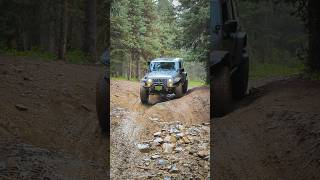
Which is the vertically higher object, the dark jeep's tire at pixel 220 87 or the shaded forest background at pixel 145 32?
the shaded forest background at pixel 145 32

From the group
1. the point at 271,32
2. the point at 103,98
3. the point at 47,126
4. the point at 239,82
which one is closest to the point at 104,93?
the point at 103,98

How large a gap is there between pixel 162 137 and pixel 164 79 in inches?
39.0

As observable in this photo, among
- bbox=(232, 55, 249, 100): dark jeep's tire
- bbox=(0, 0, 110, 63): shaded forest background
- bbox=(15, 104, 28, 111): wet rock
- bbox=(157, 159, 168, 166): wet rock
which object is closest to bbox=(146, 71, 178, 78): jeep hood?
bbox=(157, 159, 168, 166): wet rock

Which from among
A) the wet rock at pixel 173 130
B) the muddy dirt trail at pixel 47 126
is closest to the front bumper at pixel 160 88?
the wet rock at pixel 173 130

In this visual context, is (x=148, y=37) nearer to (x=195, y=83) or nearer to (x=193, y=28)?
(x=193, y=28)

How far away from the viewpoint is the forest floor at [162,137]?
23.3 feet

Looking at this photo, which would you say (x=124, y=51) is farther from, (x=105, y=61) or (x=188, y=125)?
(x=188, y=125)

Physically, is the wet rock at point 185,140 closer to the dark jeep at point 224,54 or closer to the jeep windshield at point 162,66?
the jeep windshield at point 162,66

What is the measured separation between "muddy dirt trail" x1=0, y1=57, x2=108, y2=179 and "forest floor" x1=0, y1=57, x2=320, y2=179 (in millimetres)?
23

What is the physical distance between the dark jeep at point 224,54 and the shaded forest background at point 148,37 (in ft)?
2.89

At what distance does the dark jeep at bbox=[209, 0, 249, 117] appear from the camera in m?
9.27

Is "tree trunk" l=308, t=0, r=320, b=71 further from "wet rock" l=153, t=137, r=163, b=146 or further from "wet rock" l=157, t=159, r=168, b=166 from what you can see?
"wet rock" l=157, t=159, r=168, b=166

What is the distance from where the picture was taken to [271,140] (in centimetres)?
842

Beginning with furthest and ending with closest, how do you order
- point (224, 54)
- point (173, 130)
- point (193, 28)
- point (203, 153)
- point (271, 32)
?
point (271, 32) → point (224, 54) → point (193, 28) → point (173, 130) → point (203, 153)
